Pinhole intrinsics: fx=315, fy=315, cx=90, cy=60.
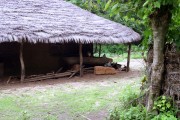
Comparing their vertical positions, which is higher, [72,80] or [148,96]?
[148,96]

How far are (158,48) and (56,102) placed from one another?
3.99m

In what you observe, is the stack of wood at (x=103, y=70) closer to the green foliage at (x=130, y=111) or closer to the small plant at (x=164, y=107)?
the green foliage at (x=130, y=111)

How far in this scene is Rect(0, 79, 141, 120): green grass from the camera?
22.6 feet

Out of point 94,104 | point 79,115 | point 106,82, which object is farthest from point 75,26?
point 79,115

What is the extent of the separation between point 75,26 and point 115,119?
7631 mm

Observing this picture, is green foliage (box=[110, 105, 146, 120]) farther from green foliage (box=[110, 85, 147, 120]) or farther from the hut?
the hut

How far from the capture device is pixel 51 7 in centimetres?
1406

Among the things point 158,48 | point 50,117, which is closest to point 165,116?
point 158,48

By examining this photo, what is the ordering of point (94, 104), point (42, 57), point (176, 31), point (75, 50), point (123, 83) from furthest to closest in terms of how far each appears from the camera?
point (75, 50), point (42, 57), point (123, 83), point (94, 104), point (176, 31)

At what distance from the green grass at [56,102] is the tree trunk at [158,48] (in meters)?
2.28

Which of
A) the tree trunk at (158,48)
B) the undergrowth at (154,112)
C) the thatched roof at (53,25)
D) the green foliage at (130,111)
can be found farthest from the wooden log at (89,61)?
the tree trunk at (158,48)

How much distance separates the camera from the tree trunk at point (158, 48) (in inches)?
187

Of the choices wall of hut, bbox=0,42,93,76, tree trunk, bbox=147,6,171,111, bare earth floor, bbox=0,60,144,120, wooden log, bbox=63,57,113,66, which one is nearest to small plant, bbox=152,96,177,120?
tree trunk, bbox=147,6,171,111

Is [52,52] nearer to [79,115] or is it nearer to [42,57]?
[42,57]
